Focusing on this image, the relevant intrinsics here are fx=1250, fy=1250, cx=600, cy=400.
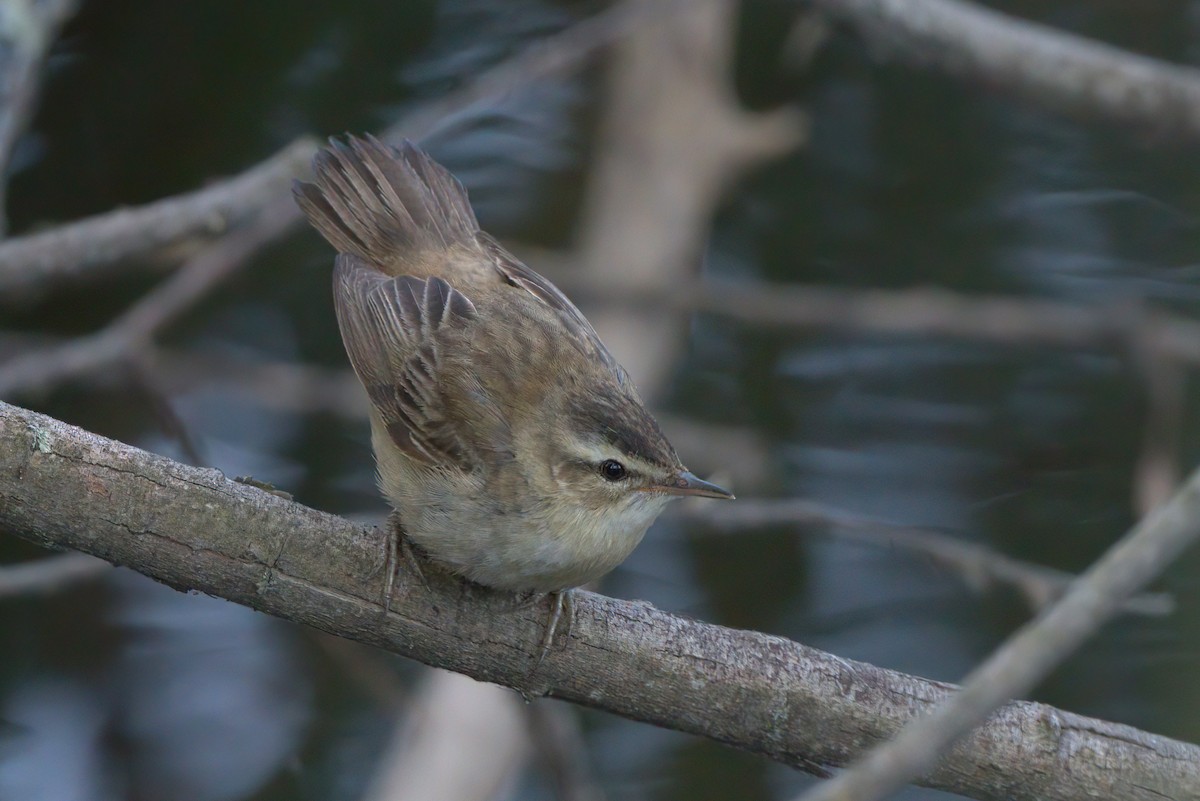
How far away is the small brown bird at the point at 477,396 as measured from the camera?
9.41 ft

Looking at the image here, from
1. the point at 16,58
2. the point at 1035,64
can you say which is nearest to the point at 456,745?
the point at 16,58

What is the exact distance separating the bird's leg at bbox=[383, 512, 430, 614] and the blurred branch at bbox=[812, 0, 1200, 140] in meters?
2.76

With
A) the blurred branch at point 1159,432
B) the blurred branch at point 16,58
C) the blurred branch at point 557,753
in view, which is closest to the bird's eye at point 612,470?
the blurred branch at point 557,753

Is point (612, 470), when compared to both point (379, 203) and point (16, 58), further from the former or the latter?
point (16, 58)

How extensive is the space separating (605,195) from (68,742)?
3.48 metres

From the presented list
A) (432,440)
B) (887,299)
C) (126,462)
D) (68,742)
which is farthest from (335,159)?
(68,742)

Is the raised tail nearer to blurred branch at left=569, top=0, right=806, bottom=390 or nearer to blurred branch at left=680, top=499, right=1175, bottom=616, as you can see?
blurred branch at left=680, top=499, right=1175, bottom=616

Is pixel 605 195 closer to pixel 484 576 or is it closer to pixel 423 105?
pixel 423 105

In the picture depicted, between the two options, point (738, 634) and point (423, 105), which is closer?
point (738, 634)

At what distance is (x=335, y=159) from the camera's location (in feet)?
12.0

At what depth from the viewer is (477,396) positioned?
317 cm

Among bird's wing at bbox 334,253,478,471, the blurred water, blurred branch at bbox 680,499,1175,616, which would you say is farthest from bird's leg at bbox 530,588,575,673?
the blurred water

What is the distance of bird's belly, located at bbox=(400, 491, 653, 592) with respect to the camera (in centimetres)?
279

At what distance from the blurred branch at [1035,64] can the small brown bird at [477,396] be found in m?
1.84
